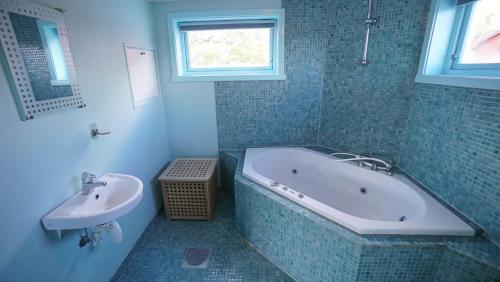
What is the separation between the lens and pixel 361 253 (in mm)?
1222

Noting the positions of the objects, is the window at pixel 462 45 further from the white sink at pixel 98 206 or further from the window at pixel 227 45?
the white sink at pixel 98 206

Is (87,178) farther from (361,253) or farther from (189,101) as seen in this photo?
(361,253)

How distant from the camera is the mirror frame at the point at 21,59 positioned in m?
0.92

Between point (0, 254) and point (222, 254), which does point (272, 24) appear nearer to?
point (222, 254)

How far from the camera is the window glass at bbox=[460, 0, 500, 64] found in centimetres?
131

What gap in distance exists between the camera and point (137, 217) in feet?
6.45

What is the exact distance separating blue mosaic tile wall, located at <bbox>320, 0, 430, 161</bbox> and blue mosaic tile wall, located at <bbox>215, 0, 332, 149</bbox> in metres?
0.12

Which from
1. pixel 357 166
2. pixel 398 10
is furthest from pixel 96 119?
pixel 398 10

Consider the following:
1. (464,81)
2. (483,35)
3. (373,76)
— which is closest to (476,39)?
(483,35)

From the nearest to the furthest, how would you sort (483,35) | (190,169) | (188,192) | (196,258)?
(483,35) → (196,258) → (188,192) → (190,169)

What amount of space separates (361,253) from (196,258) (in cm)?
126

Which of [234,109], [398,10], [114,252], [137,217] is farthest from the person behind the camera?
[234,109]

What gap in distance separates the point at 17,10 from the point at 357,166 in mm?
2443

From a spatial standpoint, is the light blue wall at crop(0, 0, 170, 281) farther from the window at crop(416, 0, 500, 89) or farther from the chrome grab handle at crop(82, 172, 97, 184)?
the window at crop(416, 0, 500, 89)
